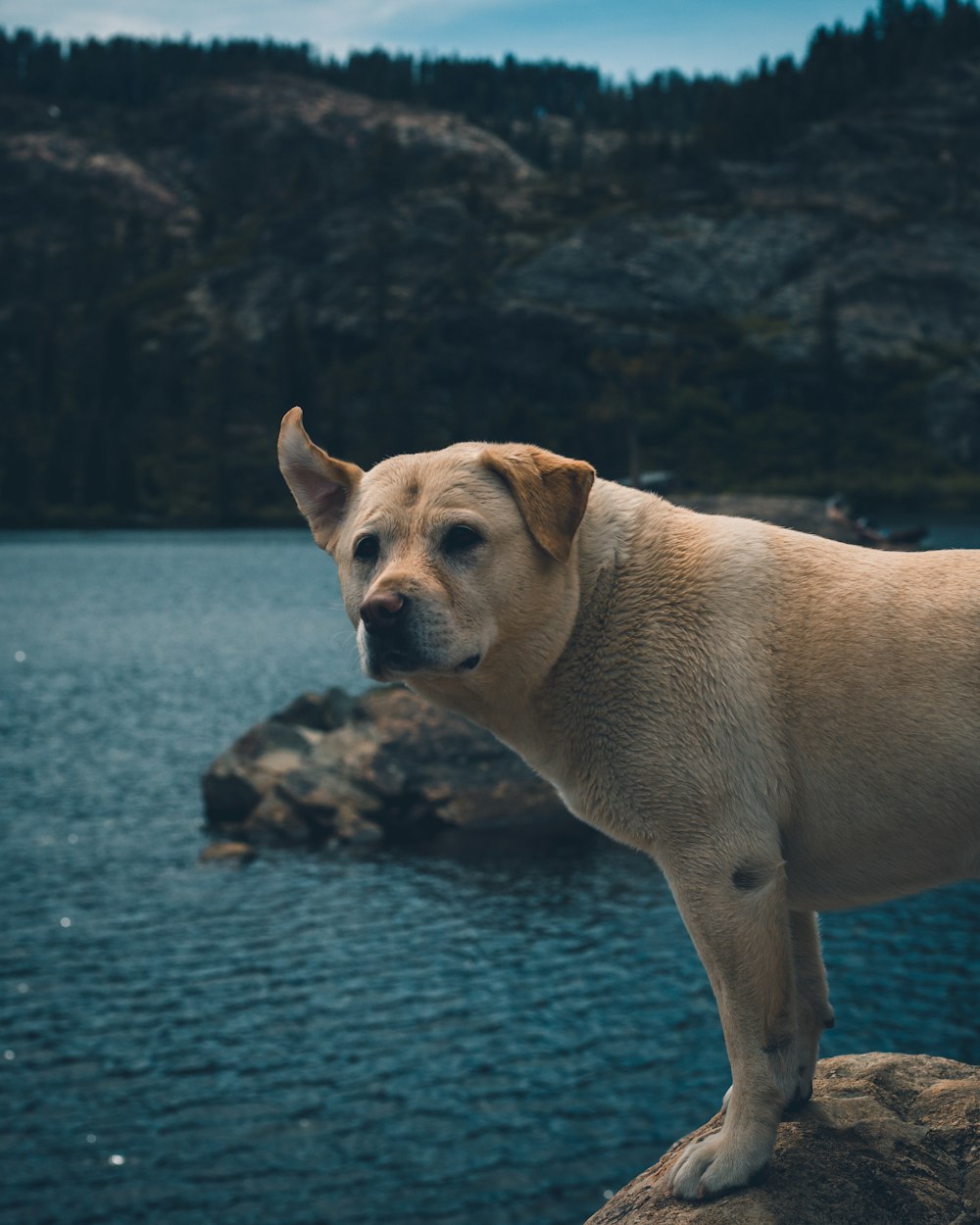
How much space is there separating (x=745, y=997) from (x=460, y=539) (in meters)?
2.55

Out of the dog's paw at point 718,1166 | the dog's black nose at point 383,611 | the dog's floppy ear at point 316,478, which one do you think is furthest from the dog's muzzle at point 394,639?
the dog's paw at point 718,1166

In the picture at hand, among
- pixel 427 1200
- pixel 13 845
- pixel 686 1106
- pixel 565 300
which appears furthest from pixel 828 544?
pixel 565 300

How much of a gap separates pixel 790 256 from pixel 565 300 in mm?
35745

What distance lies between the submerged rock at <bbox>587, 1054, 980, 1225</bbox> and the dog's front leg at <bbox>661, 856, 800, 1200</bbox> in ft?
0.64

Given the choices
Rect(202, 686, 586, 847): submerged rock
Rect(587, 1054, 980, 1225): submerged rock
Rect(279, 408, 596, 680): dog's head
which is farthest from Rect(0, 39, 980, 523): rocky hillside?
→ Rect(279, 408, 596, 680): dog's head

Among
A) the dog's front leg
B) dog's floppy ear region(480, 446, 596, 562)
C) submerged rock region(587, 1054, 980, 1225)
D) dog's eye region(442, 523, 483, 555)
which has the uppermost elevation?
dog's floppy ear region(480, 446, 596, 562)

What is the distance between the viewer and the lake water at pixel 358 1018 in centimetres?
2162

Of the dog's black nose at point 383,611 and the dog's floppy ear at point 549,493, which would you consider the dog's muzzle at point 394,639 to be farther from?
the dog's floppy ear at point 549,493

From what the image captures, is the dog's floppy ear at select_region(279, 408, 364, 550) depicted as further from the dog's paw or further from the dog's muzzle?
the dog's paw

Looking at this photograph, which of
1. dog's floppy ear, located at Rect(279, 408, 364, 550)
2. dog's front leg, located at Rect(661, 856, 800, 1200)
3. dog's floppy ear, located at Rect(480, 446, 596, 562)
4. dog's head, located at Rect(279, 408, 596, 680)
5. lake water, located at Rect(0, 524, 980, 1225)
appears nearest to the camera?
dog's head, located at Rect(279, 408, 596, 680)

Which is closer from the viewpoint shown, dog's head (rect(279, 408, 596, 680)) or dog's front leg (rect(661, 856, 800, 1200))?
dog's head (rect(279, 408, 596, 680))

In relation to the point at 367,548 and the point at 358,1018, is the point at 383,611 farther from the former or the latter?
the point at 358,1018

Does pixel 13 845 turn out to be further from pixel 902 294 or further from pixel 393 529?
pixel 902 294

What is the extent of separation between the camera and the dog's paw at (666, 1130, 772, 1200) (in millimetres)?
6223
